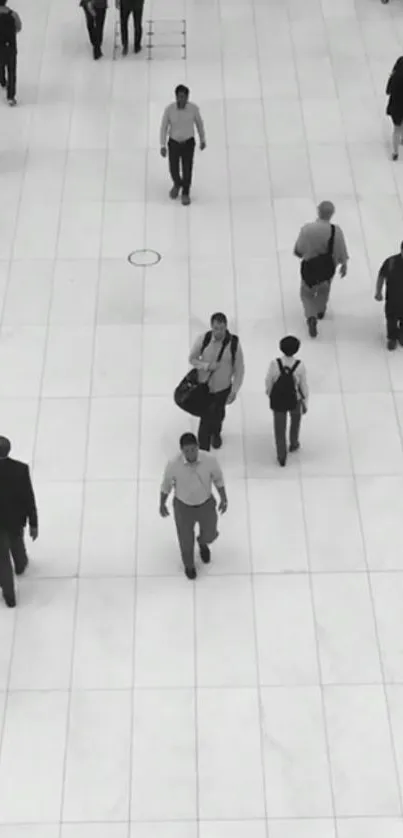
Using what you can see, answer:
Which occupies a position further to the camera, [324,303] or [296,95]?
[296,95]

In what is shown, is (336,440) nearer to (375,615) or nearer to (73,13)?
(375,615)

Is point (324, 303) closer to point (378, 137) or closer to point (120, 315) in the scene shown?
point (120, 315)

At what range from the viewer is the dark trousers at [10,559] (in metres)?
Answer: 7.27

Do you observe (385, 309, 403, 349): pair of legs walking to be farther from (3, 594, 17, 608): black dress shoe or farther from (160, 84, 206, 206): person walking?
(3, 594, 17, 608): black dress shoe

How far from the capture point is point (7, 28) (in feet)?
43.0

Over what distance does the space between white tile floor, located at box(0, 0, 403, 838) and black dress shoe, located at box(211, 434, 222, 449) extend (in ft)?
0.36

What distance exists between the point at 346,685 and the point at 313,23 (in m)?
11.1

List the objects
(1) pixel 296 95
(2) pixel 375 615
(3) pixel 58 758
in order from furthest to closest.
Result: (1) pixel 296 95 → (2) pixel 375 615 → (3) pixel 58 758

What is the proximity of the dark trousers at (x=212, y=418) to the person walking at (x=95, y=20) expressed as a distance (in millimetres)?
7652

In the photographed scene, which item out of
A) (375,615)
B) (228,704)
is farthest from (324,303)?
(228,704)

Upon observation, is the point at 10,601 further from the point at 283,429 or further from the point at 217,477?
the point at 283,429

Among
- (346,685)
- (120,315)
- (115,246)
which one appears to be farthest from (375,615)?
(115,246)

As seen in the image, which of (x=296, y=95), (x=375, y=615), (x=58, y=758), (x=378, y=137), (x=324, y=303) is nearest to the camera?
(x=58, y=758)

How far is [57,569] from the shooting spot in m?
8.02
